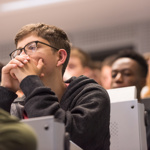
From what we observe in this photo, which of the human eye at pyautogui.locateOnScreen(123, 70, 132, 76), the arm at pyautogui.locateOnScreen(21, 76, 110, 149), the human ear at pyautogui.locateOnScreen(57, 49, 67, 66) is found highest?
the human ear at pyautogui.locateOnScreen(57, 49, 67, 66)

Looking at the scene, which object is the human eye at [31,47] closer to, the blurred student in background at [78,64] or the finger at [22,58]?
the finger at [22,58]

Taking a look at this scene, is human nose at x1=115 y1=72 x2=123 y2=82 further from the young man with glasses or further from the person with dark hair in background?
the young man with glasses

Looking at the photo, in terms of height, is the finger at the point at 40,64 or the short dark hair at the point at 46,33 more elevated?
the short dark hair at the point at 46,33

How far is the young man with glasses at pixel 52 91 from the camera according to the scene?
5.51 feet

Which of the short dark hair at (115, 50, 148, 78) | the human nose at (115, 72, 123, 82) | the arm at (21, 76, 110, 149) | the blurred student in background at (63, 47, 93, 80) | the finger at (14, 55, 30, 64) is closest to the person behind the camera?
the arm at (21, 76, 110, 149)

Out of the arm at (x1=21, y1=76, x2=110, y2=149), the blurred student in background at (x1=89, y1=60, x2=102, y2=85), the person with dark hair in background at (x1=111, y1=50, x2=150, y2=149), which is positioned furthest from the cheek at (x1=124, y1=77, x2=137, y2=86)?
the arm at (x1=21, y1=76, x2=110, y2=149)

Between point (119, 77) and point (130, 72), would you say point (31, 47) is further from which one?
point (130, 72)

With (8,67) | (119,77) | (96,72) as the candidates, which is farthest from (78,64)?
(8,67)

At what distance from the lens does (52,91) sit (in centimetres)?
175

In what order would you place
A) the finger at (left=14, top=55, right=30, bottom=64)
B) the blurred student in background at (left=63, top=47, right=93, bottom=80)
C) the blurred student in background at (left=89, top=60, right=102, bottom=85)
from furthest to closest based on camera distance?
the blurred student in background at (left=89, top=60, right=102, bottom=85)
the blurred student in background at (left=63, top=47, right=93, bottom=80)
the finger at (left=14, top=55, right=30, bottom=64)

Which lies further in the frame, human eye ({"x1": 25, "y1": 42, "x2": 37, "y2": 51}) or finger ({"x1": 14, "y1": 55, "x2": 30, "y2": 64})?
human eye ({"x1": 25, "y1": 42, "x2": 37, "y2": 51})

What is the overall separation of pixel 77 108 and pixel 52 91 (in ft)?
0.43

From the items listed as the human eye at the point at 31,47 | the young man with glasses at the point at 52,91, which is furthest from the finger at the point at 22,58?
the human eye at the point at 31,47

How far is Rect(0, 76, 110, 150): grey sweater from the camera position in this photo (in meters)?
1.66
